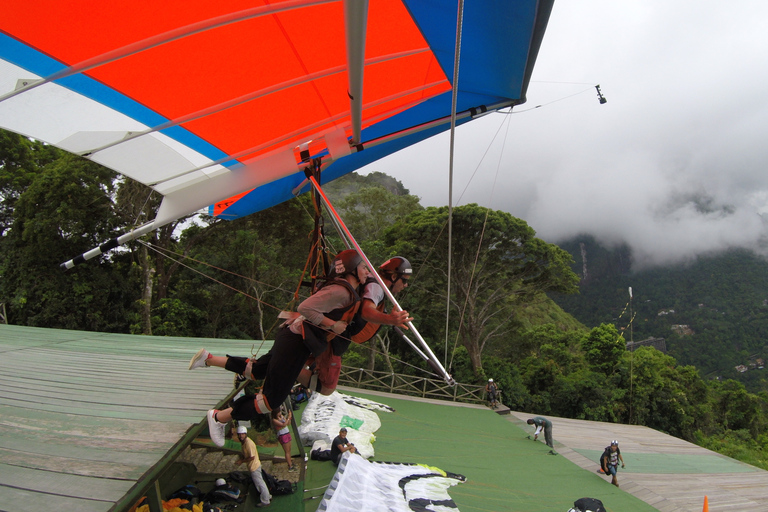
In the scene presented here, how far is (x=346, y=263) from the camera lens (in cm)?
250

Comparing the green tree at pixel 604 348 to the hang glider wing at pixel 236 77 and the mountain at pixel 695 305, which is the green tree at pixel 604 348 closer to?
the hang glider wing at pixel 236 77

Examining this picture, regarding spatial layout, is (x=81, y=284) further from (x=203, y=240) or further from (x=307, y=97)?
(x=307, y=97)

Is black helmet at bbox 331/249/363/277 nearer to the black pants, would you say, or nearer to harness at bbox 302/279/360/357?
harness at bbox 302/279/360/357

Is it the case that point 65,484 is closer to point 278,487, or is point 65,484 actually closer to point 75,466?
point 75,466

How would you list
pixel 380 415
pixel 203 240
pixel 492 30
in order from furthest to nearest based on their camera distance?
pixel 203 240
pixel 380 415
pixel 492 30

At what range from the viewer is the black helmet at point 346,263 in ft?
8.21

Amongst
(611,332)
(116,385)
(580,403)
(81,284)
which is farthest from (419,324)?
(116,385)

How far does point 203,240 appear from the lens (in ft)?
48.6

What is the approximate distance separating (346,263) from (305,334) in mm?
507

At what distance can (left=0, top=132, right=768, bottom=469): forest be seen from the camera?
12.3 metres

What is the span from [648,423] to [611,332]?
13.0 feet

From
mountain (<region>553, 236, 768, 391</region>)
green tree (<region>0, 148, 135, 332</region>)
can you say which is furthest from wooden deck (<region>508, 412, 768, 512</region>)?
mountain (<region>553, 236, 768, 391</region>)

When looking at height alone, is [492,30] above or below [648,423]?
above

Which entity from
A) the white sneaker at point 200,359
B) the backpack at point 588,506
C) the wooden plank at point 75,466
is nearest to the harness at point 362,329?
the white sneaker at point 200,359
